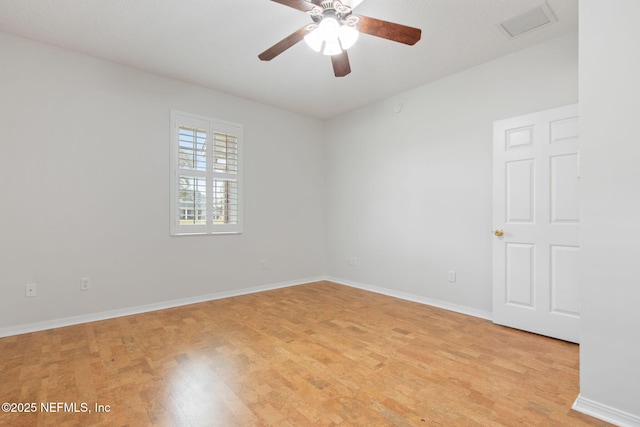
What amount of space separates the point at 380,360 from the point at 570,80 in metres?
3.03

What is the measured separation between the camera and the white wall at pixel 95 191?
2871 mm

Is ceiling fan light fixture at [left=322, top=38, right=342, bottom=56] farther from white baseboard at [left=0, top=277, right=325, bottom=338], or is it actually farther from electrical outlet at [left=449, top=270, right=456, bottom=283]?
white baseboard at [left=0, top=277, right=325, bottom=338]

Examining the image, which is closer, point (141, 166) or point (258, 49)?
point (258, 49)

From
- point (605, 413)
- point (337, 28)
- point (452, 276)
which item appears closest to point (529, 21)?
point (337, 28)

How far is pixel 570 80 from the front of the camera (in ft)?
9.16

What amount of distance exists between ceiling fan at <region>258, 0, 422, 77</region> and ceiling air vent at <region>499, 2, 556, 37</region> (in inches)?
47.3

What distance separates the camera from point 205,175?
4004 mm

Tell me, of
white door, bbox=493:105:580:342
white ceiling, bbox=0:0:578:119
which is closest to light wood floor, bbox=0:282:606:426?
white door, bbox=493:105:580:342

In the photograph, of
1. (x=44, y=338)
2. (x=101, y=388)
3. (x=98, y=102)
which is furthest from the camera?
(x=98, y=102)

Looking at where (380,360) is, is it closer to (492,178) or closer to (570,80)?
(492,178)

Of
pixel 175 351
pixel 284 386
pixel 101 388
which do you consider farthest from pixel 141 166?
pixel 284 386

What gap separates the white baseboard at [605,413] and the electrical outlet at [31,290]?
4.37 meters

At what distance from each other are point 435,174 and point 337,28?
2.31 m

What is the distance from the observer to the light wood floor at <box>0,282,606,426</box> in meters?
1.67
